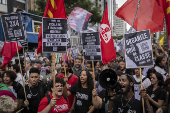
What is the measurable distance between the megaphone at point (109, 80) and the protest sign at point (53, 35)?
1.00 m

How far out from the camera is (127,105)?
3.57 m

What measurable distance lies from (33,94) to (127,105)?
81.8 inches

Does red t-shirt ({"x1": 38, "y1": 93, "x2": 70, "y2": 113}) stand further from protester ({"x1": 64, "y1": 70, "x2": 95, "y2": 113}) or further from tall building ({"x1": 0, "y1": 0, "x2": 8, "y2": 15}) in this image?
tall building ({"x1": 0, "y1": 0, "x2": 8, "y2": 15})

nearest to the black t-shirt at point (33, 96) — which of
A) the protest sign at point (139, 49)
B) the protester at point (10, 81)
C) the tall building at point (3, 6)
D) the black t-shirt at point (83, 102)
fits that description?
the protester at point (10, 81)

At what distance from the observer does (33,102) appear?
14.4 feet

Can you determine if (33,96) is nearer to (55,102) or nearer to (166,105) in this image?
(55,102)

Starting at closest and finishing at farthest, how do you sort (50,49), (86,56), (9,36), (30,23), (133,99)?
(133,99)
(50,49)
(86,56)
(9,36)
(30,23)

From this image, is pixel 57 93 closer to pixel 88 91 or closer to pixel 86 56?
pixel 88 91

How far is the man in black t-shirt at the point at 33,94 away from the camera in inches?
171

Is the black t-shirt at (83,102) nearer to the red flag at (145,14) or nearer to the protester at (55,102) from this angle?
the protester at (55,102)

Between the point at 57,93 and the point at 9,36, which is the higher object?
the point at 9,36

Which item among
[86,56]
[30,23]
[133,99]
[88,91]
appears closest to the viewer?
[133,99]

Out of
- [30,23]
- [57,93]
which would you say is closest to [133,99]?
[57,93]

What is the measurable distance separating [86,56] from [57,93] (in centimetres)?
142
